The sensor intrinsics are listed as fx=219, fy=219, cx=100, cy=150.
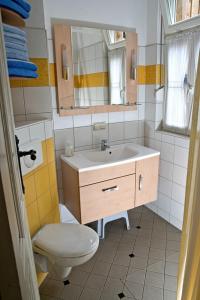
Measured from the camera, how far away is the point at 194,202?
0.80 m

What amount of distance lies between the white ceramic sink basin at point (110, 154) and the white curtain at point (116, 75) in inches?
19.0

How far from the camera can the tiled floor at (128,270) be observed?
1.57 meters

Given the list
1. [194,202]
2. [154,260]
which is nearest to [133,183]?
[154,260]

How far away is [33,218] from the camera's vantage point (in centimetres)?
153

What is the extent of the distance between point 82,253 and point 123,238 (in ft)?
2.83

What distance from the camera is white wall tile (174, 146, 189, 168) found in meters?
1.98

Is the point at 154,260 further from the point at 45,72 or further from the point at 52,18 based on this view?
the point at 52,18

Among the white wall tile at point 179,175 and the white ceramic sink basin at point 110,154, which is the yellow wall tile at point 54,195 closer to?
the white ceramic sink basin at point 110,154

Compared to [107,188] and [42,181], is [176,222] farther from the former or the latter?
[42,181]

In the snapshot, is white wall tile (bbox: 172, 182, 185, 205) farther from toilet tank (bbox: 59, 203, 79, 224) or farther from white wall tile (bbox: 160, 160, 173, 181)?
toilet tank (bbox: 59, 203, 79, 224)

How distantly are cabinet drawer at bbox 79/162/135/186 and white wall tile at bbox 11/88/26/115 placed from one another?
65 cm

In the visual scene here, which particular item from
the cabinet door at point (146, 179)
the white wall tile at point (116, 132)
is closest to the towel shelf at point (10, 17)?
the white wall tile at point (116, 132)

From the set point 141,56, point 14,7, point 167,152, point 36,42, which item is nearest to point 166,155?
point 167,152

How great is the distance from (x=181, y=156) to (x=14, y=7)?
1691 millimetres
